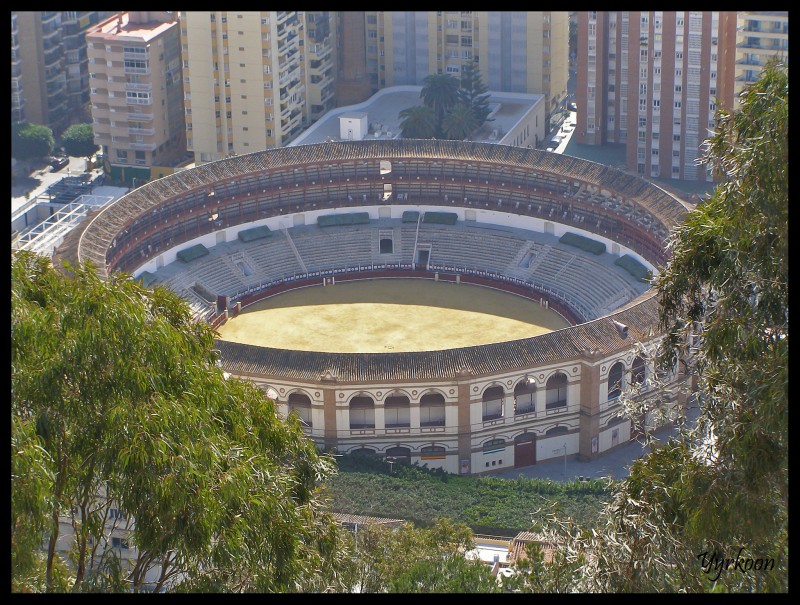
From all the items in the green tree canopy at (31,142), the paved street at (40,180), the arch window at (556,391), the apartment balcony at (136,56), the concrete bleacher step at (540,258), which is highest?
the apartment balcony at (136,56)

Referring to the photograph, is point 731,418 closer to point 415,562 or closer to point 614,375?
point 415,562

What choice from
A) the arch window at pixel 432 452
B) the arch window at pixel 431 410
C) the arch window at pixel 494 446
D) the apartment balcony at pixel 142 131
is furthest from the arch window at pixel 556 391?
the apartment balcony at pixel 142 131

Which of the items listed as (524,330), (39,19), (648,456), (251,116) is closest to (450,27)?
(251,116)

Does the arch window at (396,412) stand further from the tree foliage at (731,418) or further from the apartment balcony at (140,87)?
the apartment balcony at (140,87)

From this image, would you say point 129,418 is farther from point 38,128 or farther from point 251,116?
point 38,128

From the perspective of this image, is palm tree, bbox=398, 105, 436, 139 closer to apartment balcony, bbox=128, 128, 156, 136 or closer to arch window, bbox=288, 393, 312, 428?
apartment balcony, bbox=128, 128, 156, 136
